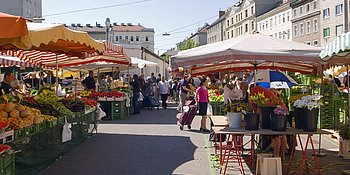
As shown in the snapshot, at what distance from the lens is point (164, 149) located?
9.55 metres

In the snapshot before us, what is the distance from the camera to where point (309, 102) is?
257 inches

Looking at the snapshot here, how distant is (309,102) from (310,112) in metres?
0.17

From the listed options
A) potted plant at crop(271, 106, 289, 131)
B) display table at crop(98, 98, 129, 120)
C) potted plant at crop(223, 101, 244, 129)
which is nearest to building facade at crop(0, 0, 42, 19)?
display table at crop(98, 98, 129, 120)

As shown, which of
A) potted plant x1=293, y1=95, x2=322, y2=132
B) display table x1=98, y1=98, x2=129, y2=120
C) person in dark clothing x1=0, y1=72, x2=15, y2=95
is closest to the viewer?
potted plant x1=293, y1=95, x2=322, y2=132

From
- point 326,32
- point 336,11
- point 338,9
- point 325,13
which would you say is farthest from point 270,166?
point 325,13

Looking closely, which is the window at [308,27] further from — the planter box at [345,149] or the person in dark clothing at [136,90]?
the planter box at [345,149]

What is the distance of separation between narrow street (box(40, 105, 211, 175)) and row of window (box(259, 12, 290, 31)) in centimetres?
5377

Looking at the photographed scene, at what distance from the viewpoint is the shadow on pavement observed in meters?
7.53

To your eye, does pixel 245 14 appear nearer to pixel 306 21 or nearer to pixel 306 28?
pixel 306 21

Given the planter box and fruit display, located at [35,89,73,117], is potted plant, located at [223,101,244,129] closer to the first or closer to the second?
the planter box

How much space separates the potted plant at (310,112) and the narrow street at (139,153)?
6.64 ft

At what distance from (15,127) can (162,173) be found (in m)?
2.63

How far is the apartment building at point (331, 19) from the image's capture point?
149 ft

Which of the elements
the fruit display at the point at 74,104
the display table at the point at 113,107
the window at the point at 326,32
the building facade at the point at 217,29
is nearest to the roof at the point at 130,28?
the building facade at the point at 217,29
